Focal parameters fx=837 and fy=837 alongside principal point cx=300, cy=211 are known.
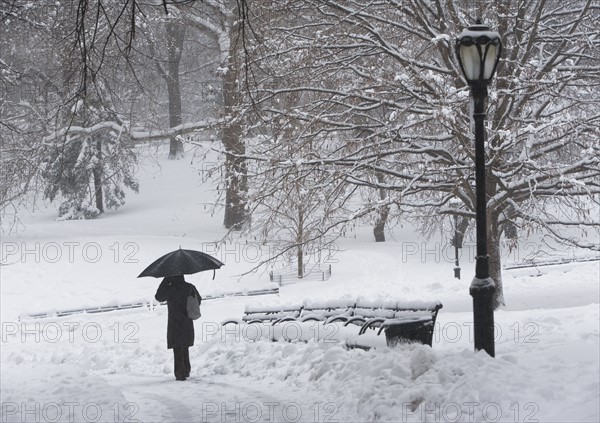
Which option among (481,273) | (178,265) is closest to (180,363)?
(178,265)

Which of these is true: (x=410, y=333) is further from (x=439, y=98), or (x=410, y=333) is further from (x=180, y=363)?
(x=439, y=98)

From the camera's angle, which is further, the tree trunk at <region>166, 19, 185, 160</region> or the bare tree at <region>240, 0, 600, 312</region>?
the tree trunk at <region>166, 19, 185, 160</region>

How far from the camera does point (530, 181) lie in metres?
14.3

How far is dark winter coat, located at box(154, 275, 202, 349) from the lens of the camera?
12422 mm

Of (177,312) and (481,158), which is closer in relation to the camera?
(481,158)

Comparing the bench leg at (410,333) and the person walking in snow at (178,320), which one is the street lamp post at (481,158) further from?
the person walking in snow at (178,320)

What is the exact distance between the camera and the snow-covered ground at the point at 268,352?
777 centimetres

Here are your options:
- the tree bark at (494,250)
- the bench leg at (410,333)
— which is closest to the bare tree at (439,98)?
the tree bark at (494,250)

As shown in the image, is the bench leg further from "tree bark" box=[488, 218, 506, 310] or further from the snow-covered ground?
"tree bark" box=[488, 218, 506, 310]

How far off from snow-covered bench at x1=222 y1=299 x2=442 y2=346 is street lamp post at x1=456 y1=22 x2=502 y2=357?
1223 mm

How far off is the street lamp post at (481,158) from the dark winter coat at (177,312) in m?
5.22

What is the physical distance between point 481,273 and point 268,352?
539cm

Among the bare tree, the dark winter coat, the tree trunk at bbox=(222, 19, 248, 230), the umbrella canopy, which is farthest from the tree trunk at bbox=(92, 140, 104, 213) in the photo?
the umbrella canopy

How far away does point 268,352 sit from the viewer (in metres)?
13.3
